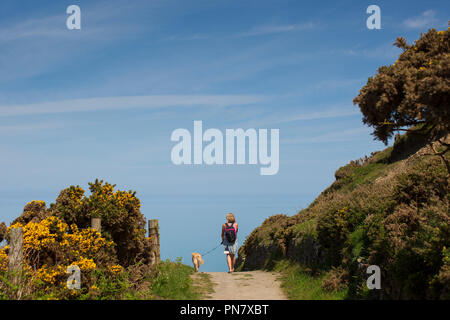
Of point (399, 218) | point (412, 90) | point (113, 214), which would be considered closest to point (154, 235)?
point (113, 214)

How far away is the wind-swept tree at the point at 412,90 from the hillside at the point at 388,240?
5.68ft

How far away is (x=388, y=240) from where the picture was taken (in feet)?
41.7

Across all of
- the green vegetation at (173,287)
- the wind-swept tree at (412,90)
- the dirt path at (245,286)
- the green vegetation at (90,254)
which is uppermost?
the wind-swept tree at (412,90)

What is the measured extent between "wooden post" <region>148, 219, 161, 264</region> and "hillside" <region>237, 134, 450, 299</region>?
259 inches

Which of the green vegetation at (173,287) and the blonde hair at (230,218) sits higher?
the blonde hair at (230,218)

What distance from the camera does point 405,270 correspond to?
1136 cm

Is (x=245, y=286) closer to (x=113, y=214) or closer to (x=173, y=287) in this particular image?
(x=173, y=287)

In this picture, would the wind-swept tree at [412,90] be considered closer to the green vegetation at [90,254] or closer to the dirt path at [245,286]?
the dirt path at [245,286]

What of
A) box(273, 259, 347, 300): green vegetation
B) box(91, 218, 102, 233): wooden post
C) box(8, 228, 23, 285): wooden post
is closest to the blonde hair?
box(273, 259, 347, 300): green vegetation

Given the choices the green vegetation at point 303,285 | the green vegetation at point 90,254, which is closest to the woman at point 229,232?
the green vegetation at point 303,285

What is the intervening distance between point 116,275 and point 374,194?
1071cm

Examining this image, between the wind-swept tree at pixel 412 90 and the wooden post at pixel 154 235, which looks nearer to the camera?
the wind-swept tree at pixel 412 90

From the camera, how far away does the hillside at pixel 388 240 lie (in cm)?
1094
